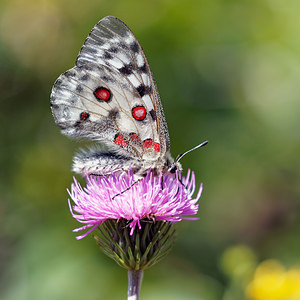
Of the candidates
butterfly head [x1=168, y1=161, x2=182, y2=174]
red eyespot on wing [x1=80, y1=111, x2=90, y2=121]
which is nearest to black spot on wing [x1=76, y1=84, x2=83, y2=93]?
red eyespot on wing [x1=80, y1=111, x2=90, y2=121]

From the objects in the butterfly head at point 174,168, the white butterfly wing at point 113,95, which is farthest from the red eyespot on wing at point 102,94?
the butterfly head at point 174,168

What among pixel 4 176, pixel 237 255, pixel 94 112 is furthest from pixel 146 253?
pixel 4 176

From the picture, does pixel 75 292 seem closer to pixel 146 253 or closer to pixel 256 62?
pixel 146 253

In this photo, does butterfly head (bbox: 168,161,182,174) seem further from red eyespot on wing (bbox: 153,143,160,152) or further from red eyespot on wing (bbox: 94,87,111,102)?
red eyespot on wing (bbox: 94,87,111,102)

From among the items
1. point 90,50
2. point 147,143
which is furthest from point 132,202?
point 90,50

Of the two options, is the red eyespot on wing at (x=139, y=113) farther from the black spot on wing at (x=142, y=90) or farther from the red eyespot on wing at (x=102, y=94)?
the red eyespot on wing at (x=102, y=94)
